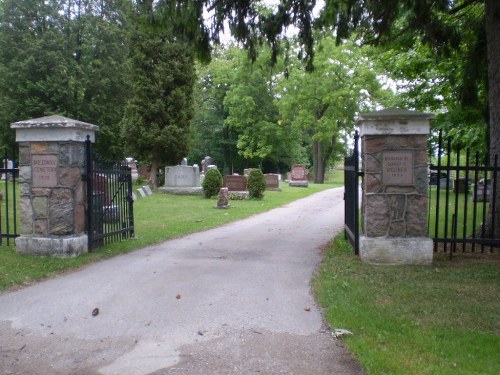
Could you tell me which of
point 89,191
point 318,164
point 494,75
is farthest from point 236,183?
point 318,164

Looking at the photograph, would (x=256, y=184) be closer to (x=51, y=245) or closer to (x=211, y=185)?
(x=211, y=185)

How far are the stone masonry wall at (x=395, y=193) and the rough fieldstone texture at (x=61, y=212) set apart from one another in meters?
4.61

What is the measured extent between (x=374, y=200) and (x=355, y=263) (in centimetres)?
98

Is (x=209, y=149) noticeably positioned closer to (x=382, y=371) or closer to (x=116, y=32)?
(x=116, y=32)

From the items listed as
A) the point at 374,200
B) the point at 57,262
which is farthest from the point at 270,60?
the point at 57,262

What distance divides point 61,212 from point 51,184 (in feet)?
1.54

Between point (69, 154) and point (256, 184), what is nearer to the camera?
point (69, 154)

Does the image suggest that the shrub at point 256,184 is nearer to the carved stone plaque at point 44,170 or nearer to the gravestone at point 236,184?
the gravestone at point 236,184

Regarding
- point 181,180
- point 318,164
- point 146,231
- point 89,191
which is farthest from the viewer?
point 318,164

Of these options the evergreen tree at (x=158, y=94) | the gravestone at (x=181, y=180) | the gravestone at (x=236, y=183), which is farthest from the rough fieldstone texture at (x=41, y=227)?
the evergreen tree at (x=158, y=94)

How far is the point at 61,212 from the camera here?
7.46 meters

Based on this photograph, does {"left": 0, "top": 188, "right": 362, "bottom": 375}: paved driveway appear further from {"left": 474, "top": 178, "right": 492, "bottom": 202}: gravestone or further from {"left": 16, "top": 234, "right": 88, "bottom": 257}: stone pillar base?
{"left": 474, "top": 178, "right": 492, "bottom": 202}: gravestone

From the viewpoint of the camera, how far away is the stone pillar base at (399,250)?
6906mm

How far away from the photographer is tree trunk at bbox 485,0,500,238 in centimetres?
755
